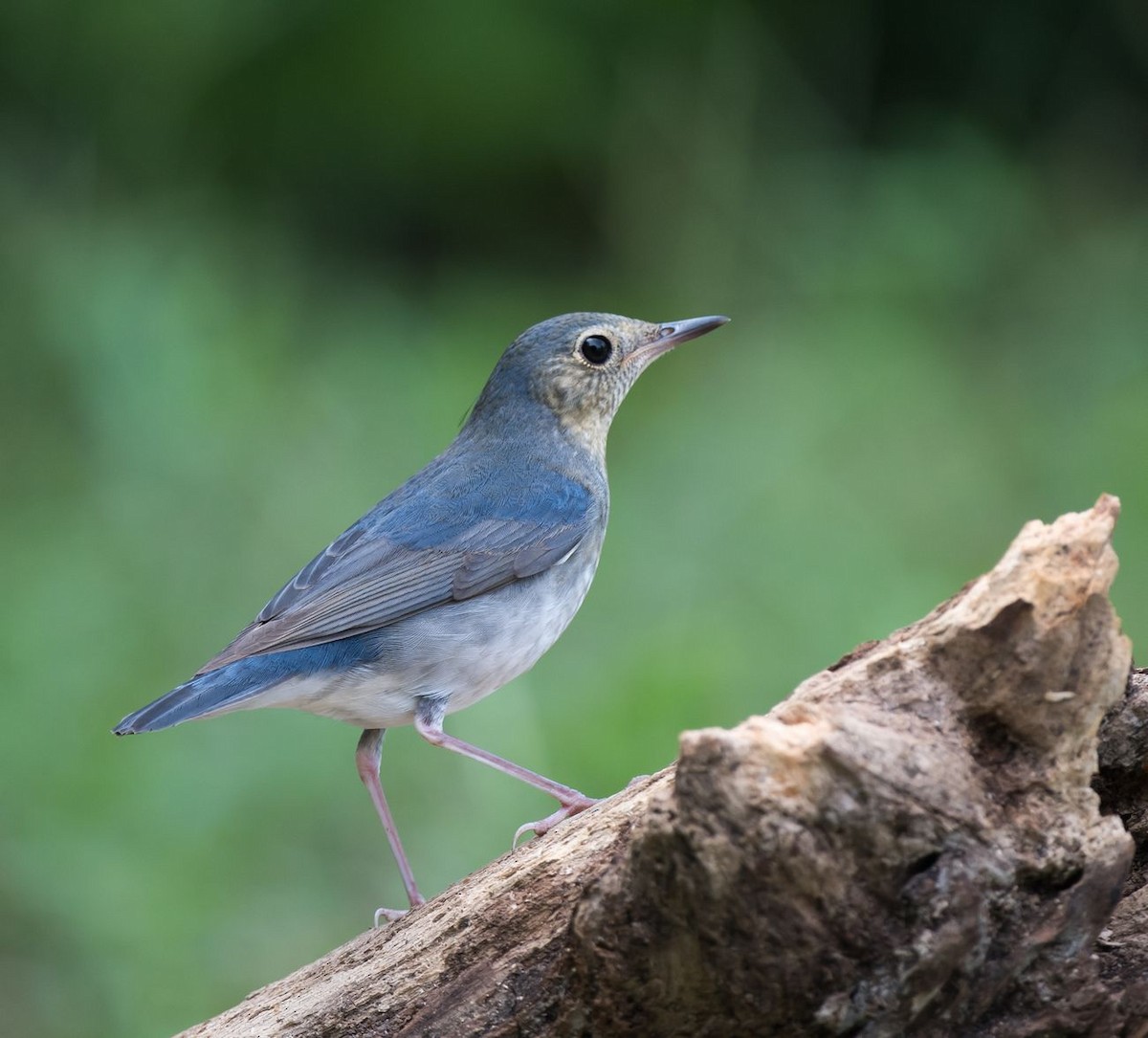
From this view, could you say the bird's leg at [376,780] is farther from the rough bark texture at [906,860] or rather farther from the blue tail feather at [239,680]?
the rough bark texture at [906,860]

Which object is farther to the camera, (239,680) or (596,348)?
(596,348)

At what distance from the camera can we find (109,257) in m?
7.21

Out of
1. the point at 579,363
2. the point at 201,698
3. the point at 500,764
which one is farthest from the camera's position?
the point at 579,363

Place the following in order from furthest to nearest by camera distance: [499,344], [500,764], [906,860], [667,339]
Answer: [499,344]
[667,339]
[500,764]
[906,860]

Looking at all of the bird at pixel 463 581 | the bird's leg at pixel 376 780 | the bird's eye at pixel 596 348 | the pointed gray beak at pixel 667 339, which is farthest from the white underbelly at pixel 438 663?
the pointed gray beak at pixel 667 339

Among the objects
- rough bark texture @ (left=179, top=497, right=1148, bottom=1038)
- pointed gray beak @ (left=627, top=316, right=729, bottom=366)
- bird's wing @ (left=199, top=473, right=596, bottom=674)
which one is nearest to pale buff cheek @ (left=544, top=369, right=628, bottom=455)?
pointed gray beak @ (left=627, top=316, right=729, bottom=366)

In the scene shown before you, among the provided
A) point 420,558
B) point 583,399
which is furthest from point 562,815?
point 583,399

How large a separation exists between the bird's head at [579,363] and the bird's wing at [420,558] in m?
0.31

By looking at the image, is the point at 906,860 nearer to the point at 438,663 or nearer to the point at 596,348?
the point at 438,663

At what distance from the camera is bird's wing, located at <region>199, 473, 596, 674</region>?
4094 mm

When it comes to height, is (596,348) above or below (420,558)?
above

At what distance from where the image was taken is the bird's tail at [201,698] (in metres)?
3.62

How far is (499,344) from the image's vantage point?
721 centimetres

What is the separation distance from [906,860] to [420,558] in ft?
7.17
